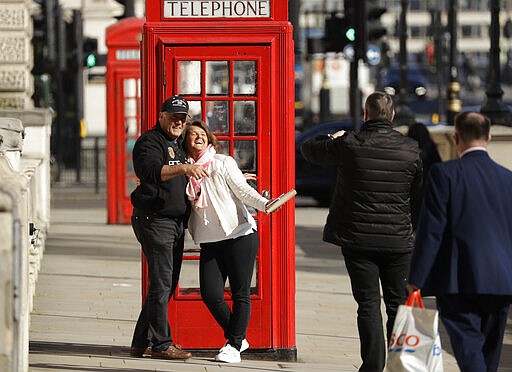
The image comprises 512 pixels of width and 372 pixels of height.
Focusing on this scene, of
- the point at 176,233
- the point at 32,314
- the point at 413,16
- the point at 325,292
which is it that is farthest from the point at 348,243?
the point at 413,16

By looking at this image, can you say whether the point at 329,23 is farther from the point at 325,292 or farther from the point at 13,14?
the point at 325,292

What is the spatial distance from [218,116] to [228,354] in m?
1.45

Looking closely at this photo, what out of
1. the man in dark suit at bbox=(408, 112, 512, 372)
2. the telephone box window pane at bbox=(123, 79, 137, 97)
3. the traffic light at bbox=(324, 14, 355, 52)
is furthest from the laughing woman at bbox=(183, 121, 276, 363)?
the traffic light at bbox=(324, 14, 355, 52)

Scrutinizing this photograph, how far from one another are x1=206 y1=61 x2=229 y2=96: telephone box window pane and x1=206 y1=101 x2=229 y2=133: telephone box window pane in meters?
0.07

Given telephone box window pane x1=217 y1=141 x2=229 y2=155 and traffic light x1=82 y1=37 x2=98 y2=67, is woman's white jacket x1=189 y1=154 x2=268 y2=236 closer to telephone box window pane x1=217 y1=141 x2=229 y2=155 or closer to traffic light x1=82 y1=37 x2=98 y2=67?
telephone box window pane x1=217 y1=141 x2=229 y2=155

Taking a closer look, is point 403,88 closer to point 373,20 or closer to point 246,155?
point 373,20

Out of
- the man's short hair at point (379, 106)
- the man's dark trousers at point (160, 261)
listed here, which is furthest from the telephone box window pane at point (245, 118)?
the man's short hair at point (379, 106)

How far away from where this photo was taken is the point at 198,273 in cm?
987

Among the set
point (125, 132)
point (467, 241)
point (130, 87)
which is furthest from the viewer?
point (125, 132)

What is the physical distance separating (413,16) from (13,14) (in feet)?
316

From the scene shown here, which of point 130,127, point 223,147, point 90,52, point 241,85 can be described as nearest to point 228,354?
point 223,147

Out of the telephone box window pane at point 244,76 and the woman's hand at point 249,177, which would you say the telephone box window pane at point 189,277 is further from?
the telephone box window pane at point 244,76

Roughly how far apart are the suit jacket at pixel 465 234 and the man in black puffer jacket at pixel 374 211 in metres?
1.36

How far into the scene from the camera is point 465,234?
7219 millimetres
